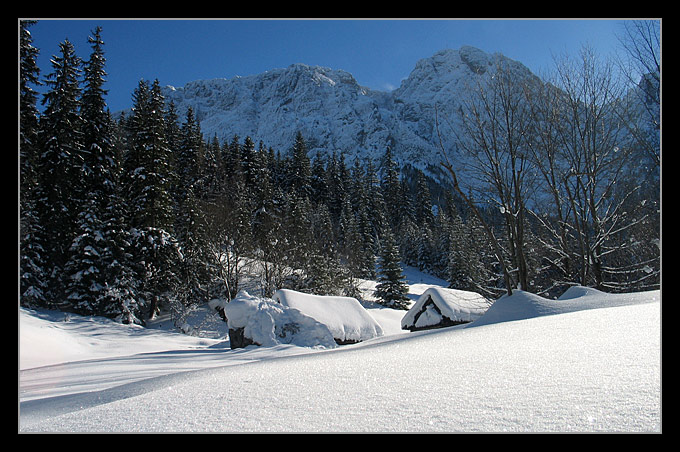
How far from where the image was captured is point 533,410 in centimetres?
169

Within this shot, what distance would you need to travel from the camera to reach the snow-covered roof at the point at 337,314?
12.2 m

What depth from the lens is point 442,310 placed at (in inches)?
628

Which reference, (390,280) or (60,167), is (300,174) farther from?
(60,167)

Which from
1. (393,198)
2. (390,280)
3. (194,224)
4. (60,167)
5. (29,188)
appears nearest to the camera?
(29,188)

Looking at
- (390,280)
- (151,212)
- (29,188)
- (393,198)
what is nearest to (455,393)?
(29,188)

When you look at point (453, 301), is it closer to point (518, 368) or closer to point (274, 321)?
point (274, 321)

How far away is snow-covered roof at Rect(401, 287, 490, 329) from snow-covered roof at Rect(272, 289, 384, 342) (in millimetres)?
3338

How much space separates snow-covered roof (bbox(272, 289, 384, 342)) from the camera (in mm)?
12227

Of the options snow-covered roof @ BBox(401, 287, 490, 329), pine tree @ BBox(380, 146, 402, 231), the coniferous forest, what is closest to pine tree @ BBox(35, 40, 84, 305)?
the coniferous forest

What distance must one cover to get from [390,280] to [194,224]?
1886cm

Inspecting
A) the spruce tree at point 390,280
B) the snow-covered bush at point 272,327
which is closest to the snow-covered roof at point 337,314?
the snow-covered bush at point 272,327

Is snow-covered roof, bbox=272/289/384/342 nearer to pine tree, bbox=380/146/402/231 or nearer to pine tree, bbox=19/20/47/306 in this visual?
pine tree, bbox=19/20/47/306

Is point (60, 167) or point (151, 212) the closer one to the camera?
point (60, 167)
